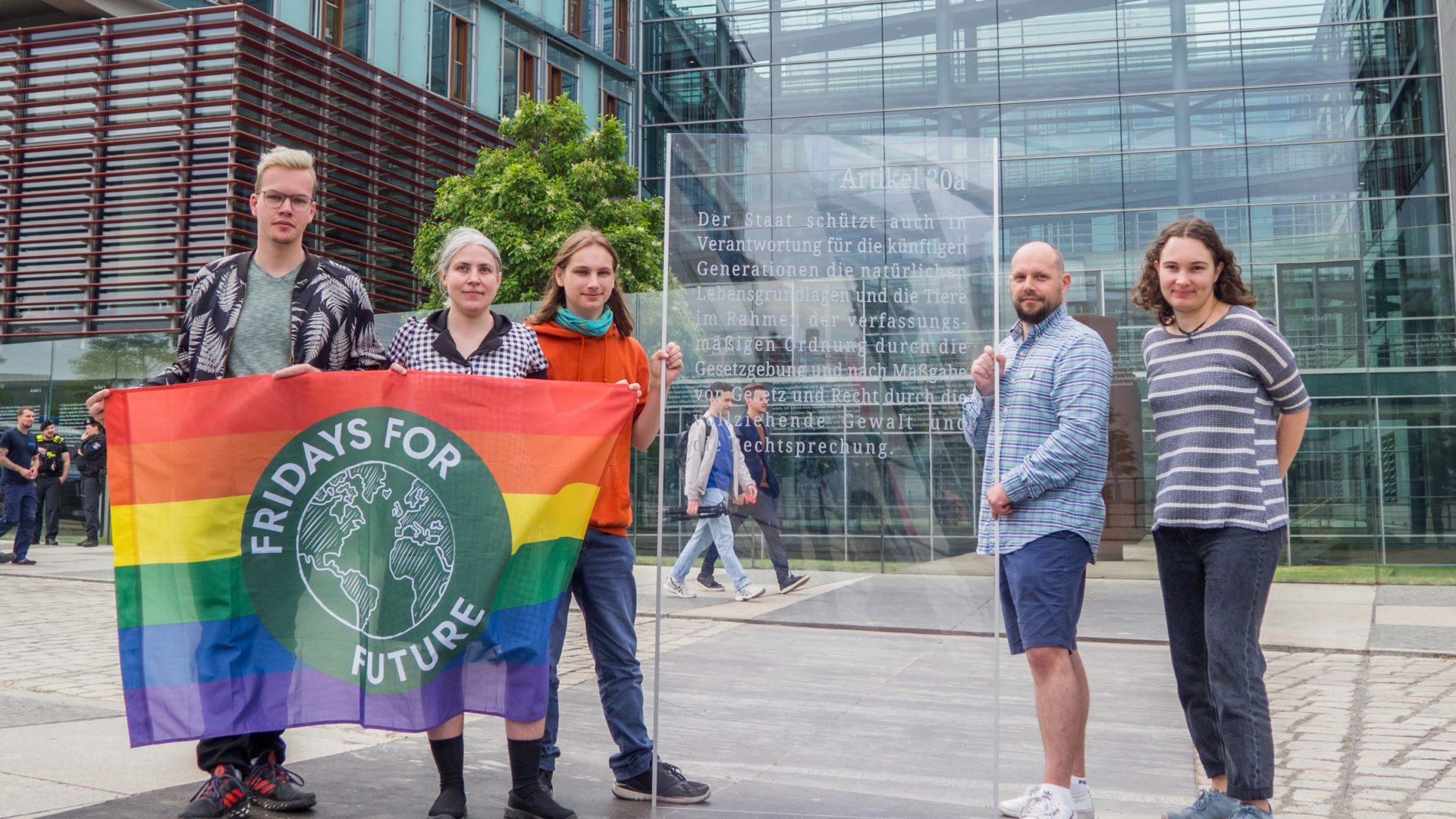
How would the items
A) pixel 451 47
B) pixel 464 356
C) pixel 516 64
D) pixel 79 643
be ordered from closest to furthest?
pixel 464 356, pixel 79 643, pixel 451 47, pixel 516 64

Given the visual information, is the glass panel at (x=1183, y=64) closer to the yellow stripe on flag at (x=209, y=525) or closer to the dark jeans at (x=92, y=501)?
the dark jeans at (x=92, y=501)

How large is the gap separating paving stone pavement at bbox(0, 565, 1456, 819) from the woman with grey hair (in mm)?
1023

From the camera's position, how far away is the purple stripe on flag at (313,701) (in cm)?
379

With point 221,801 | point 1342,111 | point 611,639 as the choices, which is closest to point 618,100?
point 1342,111

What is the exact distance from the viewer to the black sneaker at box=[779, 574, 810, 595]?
463cm

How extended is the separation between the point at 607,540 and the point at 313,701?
1.08 metres

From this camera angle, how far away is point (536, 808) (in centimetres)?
382

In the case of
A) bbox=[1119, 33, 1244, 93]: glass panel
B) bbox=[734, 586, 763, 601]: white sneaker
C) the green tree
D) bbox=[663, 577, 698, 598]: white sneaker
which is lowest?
bbox=[663, 577, 698, 598]: white sneaker

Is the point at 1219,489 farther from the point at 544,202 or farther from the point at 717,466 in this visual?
the point at 544,202

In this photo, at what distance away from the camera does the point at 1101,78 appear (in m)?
23.5

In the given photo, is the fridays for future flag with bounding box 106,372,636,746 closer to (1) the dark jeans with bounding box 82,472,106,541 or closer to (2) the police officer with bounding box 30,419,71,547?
(2) the police officer with bounding box 30,419,71,547

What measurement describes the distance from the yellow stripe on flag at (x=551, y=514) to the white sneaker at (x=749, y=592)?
1.02m

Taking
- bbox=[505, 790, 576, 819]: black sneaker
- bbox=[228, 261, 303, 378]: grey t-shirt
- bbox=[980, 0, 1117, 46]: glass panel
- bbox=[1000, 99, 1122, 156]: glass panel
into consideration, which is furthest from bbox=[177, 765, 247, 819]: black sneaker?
bbox=[980, 0, 1117, 46]: glass panel

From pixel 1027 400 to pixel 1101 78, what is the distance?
21.5 m
